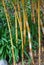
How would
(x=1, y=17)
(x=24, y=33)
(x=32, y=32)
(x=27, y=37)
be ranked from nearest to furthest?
1. (x=24, y=33)
2. (x=27, y=37)
3. (x=32, y=32)
4. (x=1, y=17)

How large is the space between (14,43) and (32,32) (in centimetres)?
42

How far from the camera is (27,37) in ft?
11.0

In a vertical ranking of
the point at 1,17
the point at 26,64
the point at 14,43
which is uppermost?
the point at 1,17

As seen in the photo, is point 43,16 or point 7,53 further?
point 43,16

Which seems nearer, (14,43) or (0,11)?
(14,43)

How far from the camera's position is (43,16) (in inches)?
155

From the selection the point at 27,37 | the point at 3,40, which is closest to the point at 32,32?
the point at 27,37

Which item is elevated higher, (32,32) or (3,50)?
(32,32)

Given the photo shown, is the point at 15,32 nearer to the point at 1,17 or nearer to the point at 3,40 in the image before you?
the point at 3,40

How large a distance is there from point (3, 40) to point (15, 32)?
8.0 inches

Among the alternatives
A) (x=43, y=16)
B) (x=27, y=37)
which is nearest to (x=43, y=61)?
(x=27, y=37)

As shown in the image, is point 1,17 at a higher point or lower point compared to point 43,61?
higher

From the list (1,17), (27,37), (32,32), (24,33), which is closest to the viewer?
(24,33)

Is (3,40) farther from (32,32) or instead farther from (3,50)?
(32,32)
